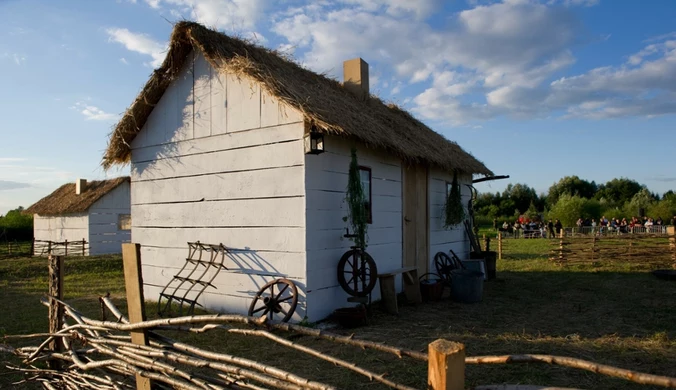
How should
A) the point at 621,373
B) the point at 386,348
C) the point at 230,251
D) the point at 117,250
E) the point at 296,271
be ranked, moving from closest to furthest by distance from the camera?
1. the point at 621,373
2. the point at 386,348
3. the point at 296,271
4. the point at 230,251
5. the point at 117,250

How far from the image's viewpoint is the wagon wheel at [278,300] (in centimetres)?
654

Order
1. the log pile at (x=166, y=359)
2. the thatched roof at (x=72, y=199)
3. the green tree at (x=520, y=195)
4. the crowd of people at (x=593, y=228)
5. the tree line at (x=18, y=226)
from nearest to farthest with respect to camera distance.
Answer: the log pile at (x=166, y=359), the thatched roof at (x=72, y=199), the tree line at (x=18, y=226), the crowd of people at (x=593, y=228), the green tree at (x=520, y=195)

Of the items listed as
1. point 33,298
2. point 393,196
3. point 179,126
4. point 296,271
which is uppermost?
point 179,126

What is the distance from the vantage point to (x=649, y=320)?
7.09 metres

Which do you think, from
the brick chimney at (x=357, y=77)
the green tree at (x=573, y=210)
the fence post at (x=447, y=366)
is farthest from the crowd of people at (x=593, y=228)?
the fence post at (x=447, y=366)

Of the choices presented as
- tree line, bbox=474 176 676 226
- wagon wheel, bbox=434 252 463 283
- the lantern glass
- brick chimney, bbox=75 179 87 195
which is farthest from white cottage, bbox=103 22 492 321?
tree line, bbox=474 176 676 226

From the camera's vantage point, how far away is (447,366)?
1.84 m

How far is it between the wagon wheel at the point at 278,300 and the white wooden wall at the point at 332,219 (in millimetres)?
296

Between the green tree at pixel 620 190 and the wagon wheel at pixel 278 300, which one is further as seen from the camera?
the green tree at pixel 620 190

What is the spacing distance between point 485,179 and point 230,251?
323 inches

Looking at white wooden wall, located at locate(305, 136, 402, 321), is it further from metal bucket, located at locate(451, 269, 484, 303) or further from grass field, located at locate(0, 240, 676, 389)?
metal bucket, located at locate(451, 269, 484, 303)

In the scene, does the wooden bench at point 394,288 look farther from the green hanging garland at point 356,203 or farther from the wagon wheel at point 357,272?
the green hanging garland at point 356,203

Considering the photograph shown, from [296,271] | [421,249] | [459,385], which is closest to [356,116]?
[296,271]

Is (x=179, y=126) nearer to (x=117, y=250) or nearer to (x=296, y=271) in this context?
(x=296, y=271)
